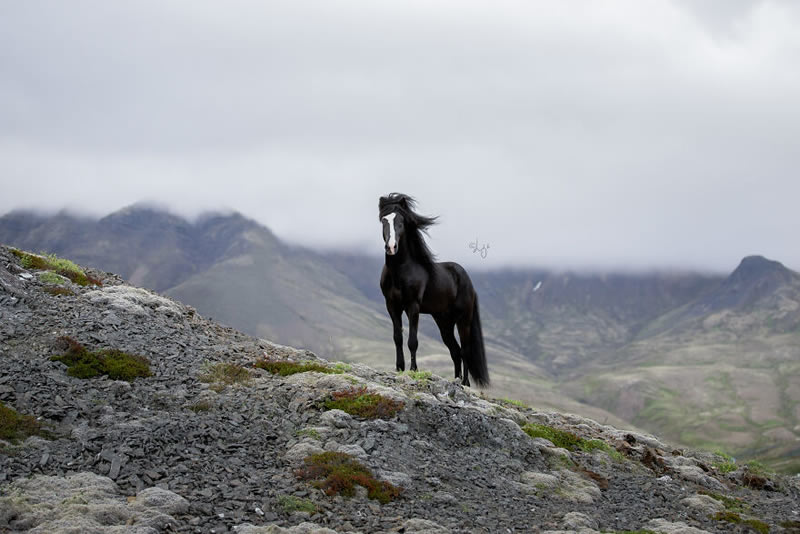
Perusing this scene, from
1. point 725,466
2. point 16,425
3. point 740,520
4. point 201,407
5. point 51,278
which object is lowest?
point 725,466

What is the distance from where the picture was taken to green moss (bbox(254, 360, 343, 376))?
67.0 feet

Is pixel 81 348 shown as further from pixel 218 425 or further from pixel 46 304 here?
pixel 218 425

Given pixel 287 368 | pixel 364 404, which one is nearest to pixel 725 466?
pixel 364 404

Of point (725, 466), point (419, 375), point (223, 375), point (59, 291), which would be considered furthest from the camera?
point (725, 466)

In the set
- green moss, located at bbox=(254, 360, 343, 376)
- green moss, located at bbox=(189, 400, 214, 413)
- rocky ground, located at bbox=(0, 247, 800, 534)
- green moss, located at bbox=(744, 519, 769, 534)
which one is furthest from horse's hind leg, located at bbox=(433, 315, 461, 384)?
green moss, located at bbox=(744, 519, 769, 534)

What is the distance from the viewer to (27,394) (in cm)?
1616

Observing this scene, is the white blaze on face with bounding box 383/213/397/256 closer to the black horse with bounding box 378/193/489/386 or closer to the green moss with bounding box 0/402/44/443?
the black horse with bounding box 378/193/489/386

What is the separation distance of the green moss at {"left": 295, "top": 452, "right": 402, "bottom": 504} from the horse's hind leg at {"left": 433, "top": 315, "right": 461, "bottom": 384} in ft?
36.9

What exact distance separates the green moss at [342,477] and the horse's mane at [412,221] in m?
9.37

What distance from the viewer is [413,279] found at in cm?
2256

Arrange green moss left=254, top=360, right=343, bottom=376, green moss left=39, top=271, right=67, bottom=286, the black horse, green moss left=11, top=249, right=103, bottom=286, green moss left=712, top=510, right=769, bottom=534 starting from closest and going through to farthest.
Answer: green moss left=712, top=510, right=769, bottom=534
green moss left=254, top=360, right=343, bottom=376
the black horse
green moss left=39, top=271, right=67, bottom=286
green moss left=11, top=249, right=103, bottom=286

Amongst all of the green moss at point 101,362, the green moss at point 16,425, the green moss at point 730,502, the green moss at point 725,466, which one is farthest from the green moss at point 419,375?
the green moss at point 16,425

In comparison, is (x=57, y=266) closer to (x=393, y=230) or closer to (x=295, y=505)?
(x=393, y=230)

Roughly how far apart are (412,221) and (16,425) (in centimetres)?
1304
